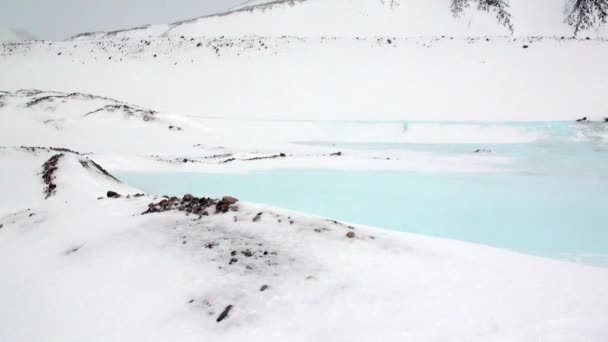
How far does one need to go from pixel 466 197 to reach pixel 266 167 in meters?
4.63

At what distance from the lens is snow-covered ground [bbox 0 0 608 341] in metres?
2.87

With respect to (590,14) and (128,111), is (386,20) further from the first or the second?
(128,111)

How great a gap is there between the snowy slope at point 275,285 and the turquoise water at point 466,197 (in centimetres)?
116

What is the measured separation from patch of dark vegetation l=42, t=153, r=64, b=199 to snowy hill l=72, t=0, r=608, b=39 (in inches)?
1100

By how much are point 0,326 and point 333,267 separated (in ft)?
8.56

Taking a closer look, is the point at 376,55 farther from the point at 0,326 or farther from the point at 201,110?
the point at 0,326

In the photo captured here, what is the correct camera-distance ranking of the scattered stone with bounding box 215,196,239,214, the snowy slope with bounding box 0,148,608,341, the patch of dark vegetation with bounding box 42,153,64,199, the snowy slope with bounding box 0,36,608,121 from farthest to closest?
the snowy slope with bounding box 0,36,608,121 → the patch of dark vegetation with bounding box 42,153,64,199 → the scattered stone with bounding box 215,196,239,214 → the snowy slope with bounding box 0,148,608,341

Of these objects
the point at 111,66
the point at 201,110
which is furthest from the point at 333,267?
the point at 111,66

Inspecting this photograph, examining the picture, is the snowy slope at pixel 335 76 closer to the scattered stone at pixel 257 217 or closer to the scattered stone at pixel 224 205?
the scattered stone at pixel 224 205

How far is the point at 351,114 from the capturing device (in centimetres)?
1723

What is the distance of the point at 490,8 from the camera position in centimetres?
4056

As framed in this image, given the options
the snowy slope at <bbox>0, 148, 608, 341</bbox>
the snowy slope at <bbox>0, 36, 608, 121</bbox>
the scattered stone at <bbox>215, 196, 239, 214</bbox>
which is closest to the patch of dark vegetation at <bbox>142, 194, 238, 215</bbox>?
the scattered stone at <bbox>215, 196, 239, 214</bbox>

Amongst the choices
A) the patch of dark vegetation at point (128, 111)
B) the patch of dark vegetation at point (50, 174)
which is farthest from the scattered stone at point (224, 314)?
the patch of dark vegetation at point (128, 111)

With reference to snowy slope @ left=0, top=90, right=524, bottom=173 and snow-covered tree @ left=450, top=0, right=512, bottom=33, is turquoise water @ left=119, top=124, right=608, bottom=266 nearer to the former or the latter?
snowy slope @ left=0, top=90, right=524, bottom=173
